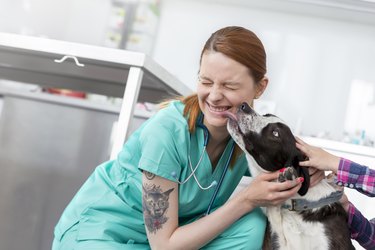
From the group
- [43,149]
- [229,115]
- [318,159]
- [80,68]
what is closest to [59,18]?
[43,149]

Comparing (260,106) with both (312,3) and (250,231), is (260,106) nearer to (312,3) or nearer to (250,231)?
(312,3)

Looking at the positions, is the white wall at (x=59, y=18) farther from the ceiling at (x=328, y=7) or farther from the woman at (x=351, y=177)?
the woman at (x=351, y=177)

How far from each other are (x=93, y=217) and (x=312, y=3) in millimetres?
1866

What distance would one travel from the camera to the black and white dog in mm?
A: 1450

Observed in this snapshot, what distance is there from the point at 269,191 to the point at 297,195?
0.39ft

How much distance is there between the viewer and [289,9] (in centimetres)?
305

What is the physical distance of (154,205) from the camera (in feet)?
4.65

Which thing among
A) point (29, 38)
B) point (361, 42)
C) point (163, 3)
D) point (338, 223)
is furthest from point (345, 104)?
point (29, 38)

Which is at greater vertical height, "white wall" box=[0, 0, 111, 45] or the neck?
"white wall" box=[0, 0, 111, 45]

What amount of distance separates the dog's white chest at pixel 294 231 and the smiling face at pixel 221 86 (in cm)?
29

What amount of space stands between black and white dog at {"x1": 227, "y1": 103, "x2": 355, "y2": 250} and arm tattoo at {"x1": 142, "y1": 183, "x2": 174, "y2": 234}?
9.6 inches

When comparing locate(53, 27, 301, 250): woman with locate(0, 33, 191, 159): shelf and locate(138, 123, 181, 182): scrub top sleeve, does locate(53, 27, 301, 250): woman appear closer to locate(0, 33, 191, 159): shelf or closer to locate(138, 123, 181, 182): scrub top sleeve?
locate(138, 123, 181, 182): scrub top sleeve

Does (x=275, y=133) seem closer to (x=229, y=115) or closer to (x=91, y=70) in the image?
(x=229, y=115)

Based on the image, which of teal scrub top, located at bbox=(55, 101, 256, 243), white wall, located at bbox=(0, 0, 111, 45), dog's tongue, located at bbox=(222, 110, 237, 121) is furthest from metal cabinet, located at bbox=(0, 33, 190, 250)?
dog's tongue, located at bbox=(222, 110, 237, 121)
